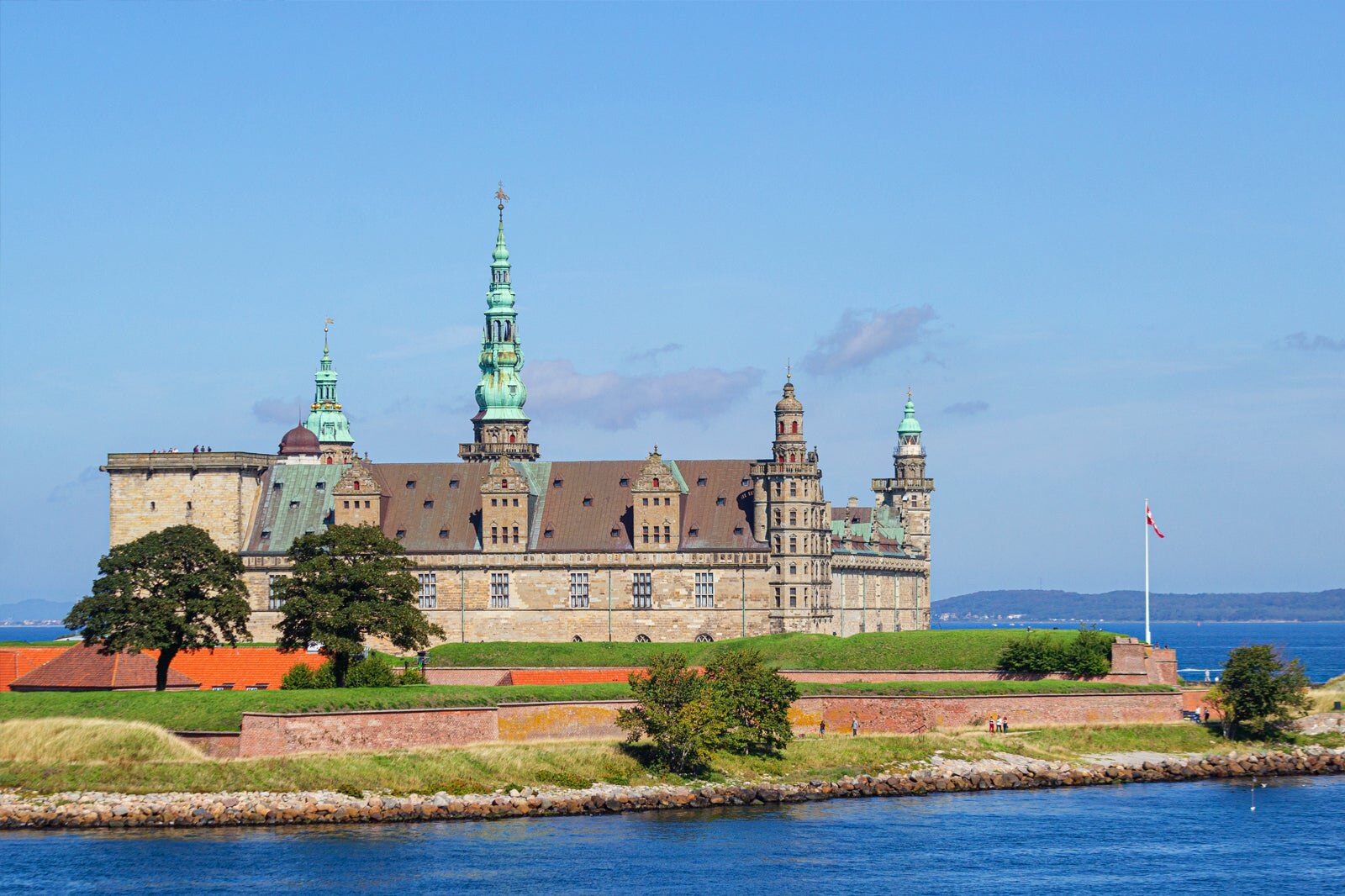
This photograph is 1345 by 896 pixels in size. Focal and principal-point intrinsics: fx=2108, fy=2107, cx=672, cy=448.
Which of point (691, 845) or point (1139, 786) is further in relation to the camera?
point (1139, 786)

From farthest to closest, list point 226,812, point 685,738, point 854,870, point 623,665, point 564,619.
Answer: point 564,619 < point 623,665 < point 685,738 < point 226,812 < point 854,870

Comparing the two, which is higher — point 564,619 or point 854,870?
point 564,619

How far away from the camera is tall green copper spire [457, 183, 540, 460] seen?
128 meters

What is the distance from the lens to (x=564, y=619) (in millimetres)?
105312

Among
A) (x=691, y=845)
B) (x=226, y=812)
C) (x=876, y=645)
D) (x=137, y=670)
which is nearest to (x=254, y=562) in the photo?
(x=137, y=670)

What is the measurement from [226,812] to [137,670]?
17492 millimetres

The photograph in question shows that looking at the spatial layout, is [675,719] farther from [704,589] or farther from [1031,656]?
[704,589]

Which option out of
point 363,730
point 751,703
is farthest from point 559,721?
point 363,730

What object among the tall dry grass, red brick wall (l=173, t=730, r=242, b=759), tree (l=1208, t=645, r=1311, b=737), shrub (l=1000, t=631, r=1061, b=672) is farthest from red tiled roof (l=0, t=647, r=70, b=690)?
tree (l=1208, t=645, r=1311, b=737)

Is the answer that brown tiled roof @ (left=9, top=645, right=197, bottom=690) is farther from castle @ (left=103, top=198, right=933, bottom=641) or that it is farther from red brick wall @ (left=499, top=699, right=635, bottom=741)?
castle @ (left=103, top=198, right=933, bottom=641)

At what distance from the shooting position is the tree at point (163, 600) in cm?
7850

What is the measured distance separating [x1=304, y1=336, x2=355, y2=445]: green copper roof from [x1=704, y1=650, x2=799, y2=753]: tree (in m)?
65.6

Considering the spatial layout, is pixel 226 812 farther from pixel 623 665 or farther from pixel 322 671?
pixel 623 665

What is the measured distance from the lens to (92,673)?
82.6 meters
